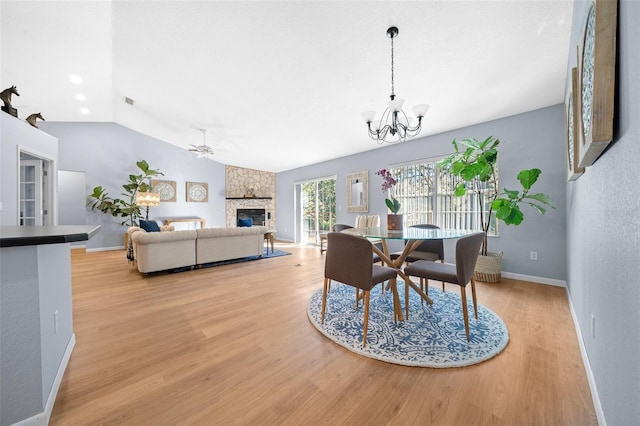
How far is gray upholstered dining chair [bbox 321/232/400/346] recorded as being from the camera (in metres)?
1.78

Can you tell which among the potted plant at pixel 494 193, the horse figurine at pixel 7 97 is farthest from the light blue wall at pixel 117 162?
the potted plant at pixel 494 193

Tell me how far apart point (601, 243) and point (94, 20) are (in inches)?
199

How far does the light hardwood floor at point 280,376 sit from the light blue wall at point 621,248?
37 centimetres

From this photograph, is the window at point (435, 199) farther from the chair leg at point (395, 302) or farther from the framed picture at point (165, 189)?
the framed picture at point (165, 189)

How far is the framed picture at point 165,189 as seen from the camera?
7.05 meters

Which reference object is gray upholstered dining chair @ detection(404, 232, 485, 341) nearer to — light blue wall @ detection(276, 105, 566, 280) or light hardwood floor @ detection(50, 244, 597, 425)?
light hardwood floor @ detection(50, 244, 597, 425)

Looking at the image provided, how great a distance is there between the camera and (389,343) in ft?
5.89

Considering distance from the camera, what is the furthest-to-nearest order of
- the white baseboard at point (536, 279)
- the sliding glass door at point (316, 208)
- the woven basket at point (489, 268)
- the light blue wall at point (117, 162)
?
the sliding glass door at point (316, 208)
the light blue wall at point (117, 162)
the woven basket at point (489, 268)
the white baseboard at point (536, 279)

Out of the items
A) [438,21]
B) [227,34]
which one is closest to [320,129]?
[227,34]

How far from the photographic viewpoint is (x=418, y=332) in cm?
195

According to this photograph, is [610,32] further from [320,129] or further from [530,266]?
[320,129]

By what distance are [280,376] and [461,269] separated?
1.50 metres

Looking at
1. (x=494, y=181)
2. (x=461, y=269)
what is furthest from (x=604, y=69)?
(x=494, y=181)

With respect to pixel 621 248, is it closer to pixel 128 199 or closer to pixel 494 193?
pixel 494 193
